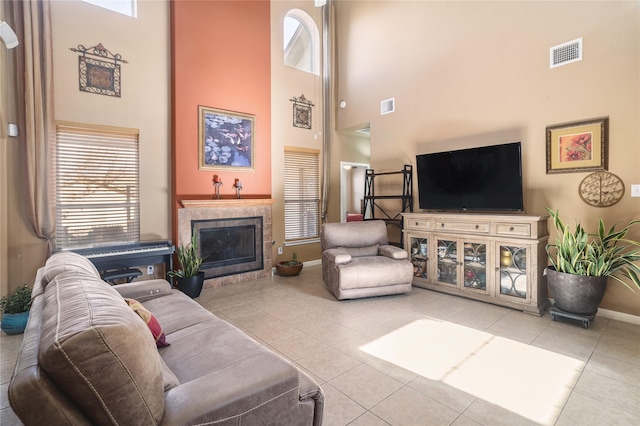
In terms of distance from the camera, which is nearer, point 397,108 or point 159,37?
point 159,37

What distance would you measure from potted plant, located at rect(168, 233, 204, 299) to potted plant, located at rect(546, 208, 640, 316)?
404cm

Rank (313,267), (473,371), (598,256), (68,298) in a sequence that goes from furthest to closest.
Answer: (313,267), (598,256), (473,371), (68,298)

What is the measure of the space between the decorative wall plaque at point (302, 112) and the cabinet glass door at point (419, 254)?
2.90 metres

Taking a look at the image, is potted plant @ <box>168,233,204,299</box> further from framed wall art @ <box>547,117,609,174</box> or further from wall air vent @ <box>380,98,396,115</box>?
framed wall art @ <box>547,117,609,174</box>

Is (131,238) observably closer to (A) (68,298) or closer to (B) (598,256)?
(A) (68,298)

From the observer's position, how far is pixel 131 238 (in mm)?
4047

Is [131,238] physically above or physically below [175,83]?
below

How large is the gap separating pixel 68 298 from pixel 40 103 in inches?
132

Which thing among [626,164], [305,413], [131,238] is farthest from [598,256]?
[131,238]

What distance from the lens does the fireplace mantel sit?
4.23 metres

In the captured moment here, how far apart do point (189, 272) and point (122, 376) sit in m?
3.37

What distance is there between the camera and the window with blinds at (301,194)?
5.66 metres

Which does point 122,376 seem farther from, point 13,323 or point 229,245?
point 229,245

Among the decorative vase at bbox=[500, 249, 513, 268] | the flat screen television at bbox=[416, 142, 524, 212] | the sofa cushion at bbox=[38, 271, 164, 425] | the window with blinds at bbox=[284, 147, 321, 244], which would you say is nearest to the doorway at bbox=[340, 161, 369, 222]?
the window with blinds at bbox=[284, 147, 321, 244]
